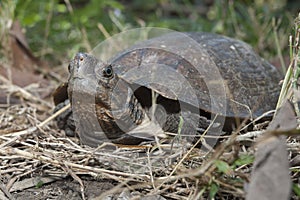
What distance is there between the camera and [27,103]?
2943 mm

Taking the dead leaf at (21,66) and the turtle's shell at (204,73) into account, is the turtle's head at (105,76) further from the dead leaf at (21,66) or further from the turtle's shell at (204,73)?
the dead leaf at (21,66)

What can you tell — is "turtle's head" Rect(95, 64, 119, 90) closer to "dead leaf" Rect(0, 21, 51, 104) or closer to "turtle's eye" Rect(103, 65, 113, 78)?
"turtle's eye" Rect(103, 65, 113, 78)

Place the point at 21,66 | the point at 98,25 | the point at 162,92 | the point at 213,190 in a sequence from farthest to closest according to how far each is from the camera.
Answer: the point at 98,25
the point at 21,66
the point at 162,92
the point at 213,190

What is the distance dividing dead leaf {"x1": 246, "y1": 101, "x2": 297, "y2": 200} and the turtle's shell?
77 cm

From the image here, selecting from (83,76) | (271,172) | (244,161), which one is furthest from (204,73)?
(271,172)

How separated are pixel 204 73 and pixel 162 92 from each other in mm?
298

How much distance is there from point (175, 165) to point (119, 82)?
57cm

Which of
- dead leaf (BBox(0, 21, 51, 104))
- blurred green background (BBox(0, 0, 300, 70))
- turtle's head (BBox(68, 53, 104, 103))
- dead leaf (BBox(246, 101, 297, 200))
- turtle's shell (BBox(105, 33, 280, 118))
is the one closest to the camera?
dead leaf (BBox(246, 101, 297, 200))

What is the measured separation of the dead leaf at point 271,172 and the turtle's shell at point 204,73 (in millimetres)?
771

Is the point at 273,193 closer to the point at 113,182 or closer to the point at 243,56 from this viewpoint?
the point at 113,182

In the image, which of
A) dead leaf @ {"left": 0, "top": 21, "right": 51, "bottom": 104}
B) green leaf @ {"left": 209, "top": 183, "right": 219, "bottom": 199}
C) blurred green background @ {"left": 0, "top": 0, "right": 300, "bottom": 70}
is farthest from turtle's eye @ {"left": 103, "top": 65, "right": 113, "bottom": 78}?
blurred green background @ {"left": 0, "top": 0, "right": 300, "bottom": 70}

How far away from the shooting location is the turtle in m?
2.16

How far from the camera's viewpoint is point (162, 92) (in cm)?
229

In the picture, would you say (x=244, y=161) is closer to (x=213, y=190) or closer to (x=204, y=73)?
(x=213, y=190)
